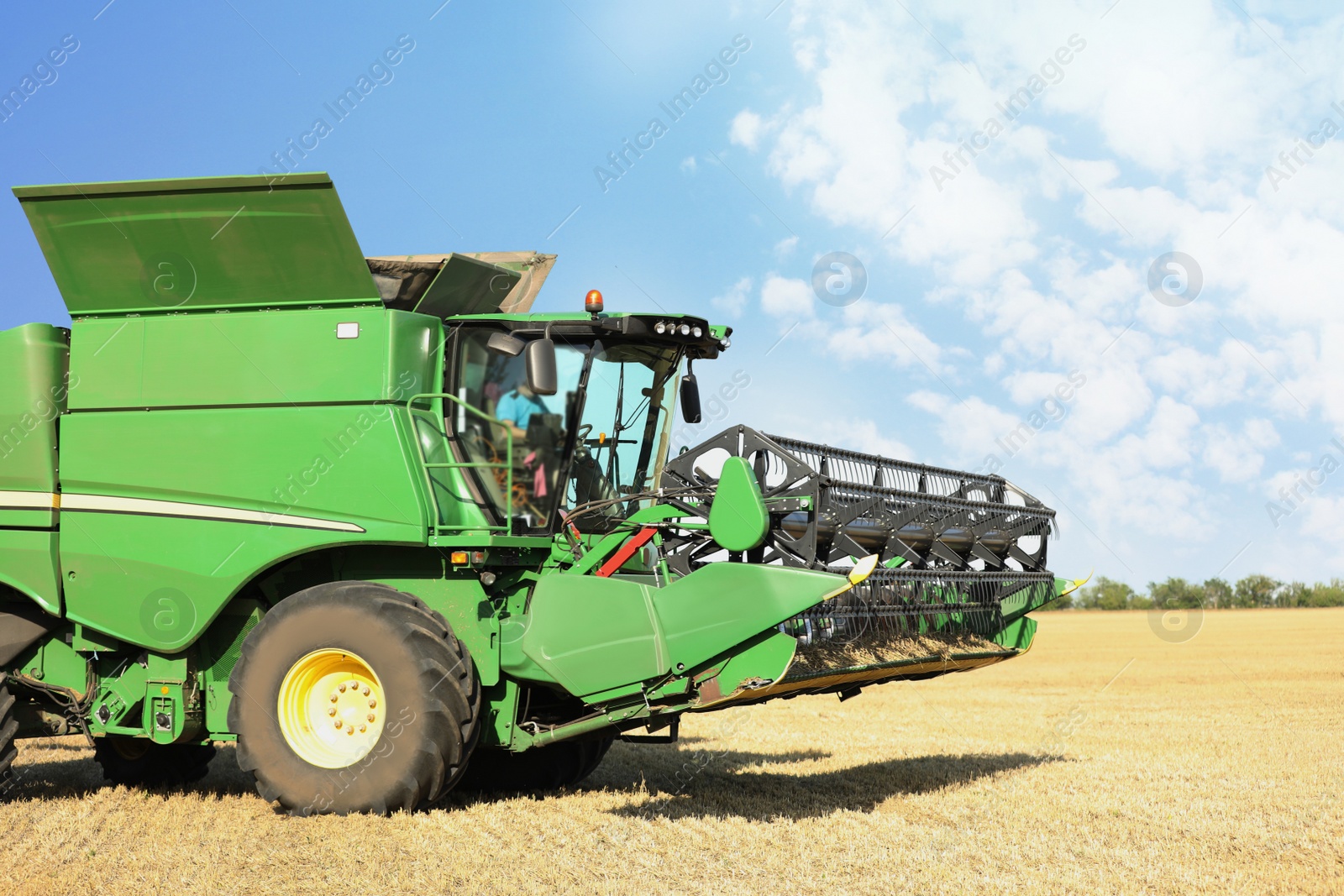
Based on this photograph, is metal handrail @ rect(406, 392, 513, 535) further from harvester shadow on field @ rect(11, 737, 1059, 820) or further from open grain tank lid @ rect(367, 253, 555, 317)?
harvester shadow on field @ rect(11, 737, 1059, 820)

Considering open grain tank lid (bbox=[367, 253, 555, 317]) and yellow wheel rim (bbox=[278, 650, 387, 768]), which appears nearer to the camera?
yellow wheel rim (bbox=[278, 650, 387, 768])

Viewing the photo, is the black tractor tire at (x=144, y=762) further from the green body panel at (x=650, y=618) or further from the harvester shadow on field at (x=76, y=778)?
the green body panel at (x=650, y=618)

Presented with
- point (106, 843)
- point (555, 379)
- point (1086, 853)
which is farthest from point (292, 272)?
point (1086, 853)

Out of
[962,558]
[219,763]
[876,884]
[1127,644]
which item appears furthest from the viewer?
[1127,644]

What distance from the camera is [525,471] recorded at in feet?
22.3

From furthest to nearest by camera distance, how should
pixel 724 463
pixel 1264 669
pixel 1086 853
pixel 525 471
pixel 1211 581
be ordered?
pixel 1211 581, pixel 1264 669, pixel 525 471, pixel 724 463, pixel 1086 853

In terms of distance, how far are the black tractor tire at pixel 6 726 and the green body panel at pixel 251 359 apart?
1.73 m

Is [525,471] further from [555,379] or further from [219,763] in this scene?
[219,763]

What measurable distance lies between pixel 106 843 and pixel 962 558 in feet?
17.3

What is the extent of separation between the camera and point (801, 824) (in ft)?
20.6

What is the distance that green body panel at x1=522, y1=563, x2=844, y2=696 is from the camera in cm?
588

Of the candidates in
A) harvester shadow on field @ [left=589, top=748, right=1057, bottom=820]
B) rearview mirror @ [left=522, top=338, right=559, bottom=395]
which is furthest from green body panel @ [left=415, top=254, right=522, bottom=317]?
harvester shadow on field @ [left=589, top=748, right=1057, bottom=820]

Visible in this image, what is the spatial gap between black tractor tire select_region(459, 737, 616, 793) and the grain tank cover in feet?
10.3

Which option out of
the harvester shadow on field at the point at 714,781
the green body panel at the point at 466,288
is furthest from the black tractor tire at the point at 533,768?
the green body panel at the point at 466,288
